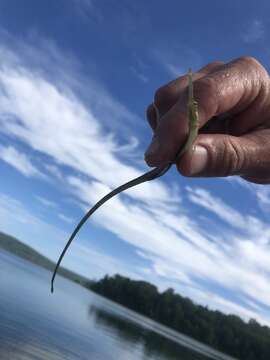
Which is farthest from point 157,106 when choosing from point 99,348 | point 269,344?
point 269,344

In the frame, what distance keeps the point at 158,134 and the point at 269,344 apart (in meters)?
202

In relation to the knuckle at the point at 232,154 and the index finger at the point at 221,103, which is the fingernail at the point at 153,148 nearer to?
the index finger at the point at 221,103

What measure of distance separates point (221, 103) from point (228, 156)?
0.29 m

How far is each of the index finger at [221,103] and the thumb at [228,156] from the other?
0.38ft

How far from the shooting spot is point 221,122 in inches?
118

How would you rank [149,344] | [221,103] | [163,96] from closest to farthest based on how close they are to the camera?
[221,103]
[163,96]
[149,344]

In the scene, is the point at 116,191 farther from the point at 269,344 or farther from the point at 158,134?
the point at 269,344

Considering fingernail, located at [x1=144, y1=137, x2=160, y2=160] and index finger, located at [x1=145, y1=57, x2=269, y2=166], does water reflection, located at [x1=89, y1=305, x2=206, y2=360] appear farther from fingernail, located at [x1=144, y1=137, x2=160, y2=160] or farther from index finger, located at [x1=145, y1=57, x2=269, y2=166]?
fingernail, located at [x1=144, y1=137, x2=160, y2=160]

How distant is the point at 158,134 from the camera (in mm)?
2207

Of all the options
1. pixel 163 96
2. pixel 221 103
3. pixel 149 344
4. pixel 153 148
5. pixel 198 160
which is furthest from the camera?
pixel 149 344

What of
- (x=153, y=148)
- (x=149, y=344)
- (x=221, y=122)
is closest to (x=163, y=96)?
(x=221, y=122)

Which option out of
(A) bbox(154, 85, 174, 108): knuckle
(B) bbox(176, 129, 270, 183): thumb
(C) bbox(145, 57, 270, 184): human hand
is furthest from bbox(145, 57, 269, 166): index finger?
(A) bbox(154, 85, 174, 108): knuckle

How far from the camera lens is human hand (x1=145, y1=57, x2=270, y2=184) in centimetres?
219

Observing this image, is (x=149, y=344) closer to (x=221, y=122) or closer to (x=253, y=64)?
(x=221, y=122)
